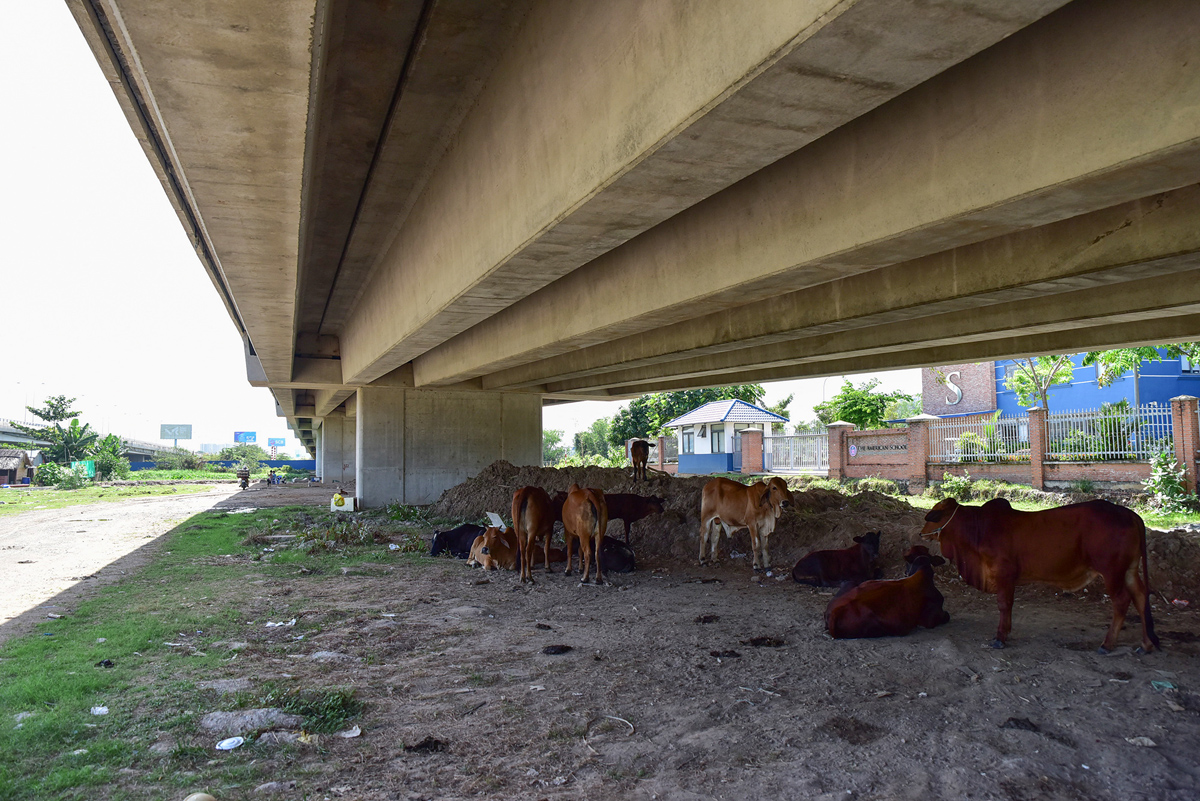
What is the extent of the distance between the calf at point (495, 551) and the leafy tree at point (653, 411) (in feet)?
135

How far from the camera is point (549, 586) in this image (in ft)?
31.8

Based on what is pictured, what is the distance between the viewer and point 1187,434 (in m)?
18.4

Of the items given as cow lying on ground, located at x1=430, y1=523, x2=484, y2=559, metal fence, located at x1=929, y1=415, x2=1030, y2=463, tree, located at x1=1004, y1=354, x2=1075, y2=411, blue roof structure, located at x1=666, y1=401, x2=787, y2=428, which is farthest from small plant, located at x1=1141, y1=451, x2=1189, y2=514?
blue roof structure, located at x1=666, y1=401, x2=787, y2=428

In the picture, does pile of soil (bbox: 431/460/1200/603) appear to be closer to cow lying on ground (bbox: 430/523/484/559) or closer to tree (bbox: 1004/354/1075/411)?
cow lying on ground (bbox: 430/523/484/559)

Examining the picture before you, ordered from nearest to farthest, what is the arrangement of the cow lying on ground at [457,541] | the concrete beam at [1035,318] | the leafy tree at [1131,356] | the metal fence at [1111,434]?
the concrete beam at [1035,318], the cow lying on ground at [457,541], the leafy tree at [1131,356], the metal fence at [1111,434]

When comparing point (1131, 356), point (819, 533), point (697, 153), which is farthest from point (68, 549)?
point (1131, 356)

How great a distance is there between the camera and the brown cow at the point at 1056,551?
5688mm

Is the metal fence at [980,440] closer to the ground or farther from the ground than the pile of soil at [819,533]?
farther from the ground

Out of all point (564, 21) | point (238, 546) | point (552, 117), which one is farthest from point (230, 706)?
point (238, 546)

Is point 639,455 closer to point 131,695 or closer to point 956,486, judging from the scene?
point 131,695

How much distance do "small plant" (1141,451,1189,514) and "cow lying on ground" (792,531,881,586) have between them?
13321mm

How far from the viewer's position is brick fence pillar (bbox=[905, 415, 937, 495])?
26.5 metres

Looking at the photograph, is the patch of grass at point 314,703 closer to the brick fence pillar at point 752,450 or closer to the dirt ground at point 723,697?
the dirt ground at point 723,697

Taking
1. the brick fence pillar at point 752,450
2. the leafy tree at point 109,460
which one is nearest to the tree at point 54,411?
the leafy tree at point 109,460
